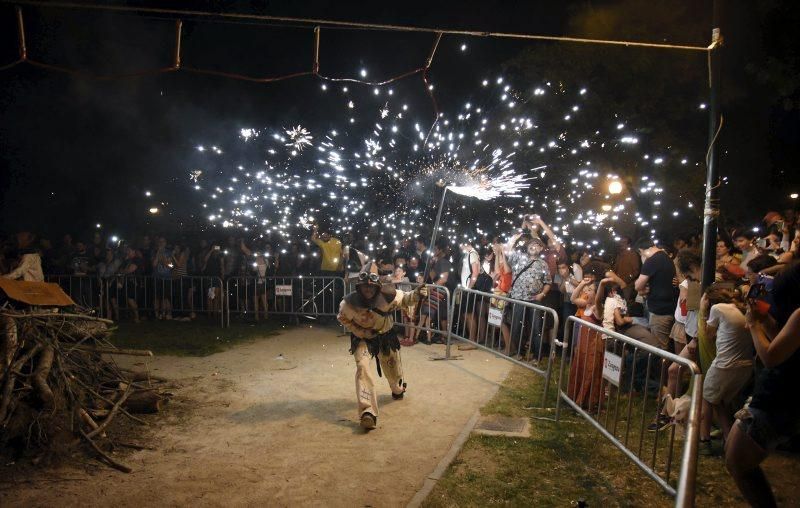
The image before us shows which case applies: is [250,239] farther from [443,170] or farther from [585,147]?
[585,147]

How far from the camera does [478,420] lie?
19.7 feet

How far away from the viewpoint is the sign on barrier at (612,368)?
15.6 feet

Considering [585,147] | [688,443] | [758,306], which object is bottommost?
[688,443]

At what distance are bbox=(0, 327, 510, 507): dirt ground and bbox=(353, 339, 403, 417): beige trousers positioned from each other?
253 mm

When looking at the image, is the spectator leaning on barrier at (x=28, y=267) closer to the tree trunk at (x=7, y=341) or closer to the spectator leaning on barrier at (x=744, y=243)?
the tree trunk at (x=7, y=341)

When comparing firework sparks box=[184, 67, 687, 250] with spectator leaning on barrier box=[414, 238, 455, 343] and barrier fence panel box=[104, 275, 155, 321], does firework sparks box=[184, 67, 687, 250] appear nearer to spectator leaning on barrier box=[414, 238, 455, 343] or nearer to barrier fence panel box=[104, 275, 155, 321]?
spectator leaning on barrier box=[414, 238, 455, 343]

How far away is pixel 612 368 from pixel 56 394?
18.2 feet

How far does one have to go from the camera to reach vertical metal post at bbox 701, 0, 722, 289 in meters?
5.41

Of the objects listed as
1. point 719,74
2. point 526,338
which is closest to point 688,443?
point 719,74

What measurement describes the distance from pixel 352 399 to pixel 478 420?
1766mm

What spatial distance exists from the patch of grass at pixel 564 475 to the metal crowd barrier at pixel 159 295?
8962 mm

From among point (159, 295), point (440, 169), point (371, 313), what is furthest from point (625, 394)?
point (159, 295)

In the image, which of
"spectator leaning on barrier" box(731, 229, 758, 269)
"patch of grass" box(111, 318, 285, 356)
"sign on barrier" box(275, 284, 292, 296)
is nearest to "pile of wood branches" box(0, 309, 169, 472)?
"patch of grass" box(111, 318, 285, 356)

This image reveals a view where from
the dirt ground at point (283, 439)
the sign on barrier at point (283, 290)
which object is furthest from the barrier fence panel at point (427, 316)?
the sign on barrier at point (283, 290)
